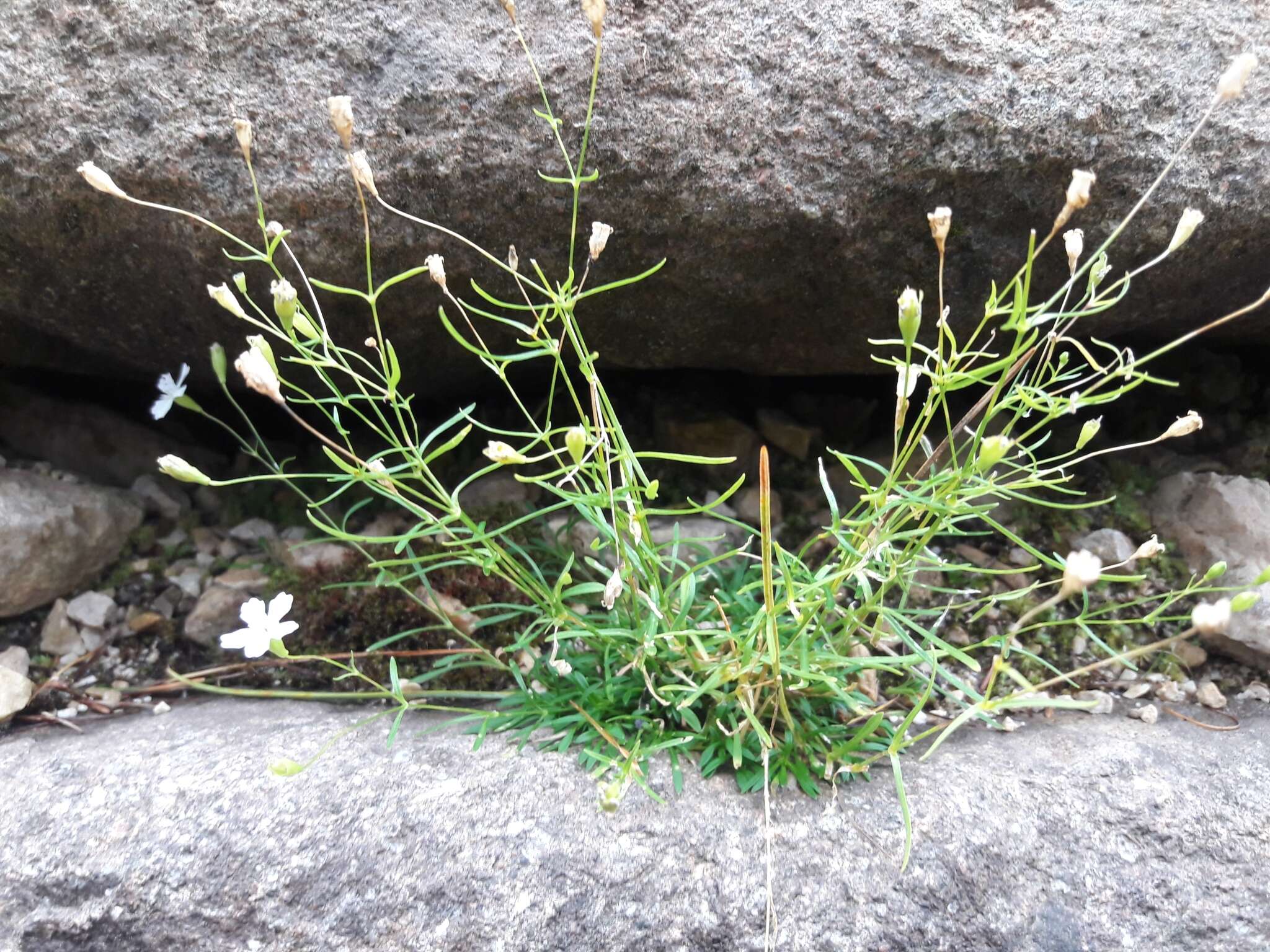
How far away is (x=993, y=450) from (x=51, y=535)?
5.26ft

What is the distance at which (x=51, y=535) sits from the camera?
157 centimetres

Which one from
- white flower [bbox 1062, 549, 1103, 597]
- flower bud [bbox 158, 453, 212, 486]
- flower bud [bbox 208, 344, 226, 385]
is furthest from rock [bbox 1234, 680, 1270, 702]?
flower bud [bbox 208, 344, 226, 385]

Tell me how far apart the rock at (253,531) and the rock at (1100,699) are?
1.52 metres

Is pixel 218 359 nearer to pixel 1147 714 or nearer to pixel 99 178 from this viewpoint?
pixel 99 178

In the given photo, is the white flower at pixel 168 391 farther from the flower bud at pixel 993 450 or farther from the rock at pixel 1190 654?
the rock at pixel 1190 654

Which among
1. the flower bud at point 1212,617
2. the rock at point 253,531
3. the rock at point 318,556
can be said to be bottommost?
the rock at point 253,531

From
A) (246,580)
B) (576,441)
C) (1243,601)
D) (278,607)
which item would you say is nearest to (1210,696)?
(1243,601)

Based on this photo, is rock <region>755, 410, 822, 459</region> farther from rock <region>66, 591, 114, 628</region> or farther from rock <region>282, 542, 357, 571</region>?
rock <region>66, 591, 114, 628</region>

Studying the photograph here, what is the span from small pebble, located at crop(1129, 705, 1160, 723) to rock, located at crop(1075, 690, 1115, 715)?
3 cm

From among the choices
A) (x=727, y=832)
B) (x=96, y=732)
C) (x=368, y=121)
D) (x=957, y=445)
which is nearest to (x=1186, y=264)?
(x=957, y=445)

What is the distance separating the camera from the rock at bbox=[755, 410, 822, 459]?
186 centimetres

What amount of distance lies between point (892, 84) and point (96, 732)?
60.4 inches

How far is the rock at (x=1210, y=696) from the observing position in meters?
1.39

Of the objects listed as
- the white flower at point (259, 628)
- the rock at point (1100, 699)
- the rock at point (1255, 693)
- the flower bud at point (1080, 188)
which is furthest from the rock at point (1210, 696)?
the white flower at point (259, 628)
